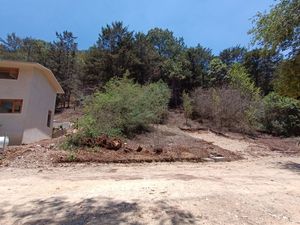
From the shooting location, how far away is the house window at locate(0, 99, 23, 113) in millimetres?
17984

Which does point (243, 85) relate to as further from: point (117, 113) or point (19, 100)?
point (19, 100)

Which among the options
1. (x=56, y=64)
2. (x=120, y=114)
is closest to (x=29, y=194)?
(x=120, y=114)

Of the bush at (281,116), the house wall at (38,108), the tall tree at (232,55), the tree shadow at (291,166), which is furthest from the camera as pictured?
the tall tree at (232,55)

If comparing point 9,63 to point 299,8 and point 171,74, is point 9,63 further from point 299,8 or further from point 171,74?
point 171,74

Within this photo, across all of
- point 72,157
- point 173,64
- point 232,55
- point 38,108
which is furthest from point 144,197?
point 232,55

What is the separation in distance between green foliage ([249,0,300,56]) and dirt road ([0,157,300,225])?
→ 5282mm

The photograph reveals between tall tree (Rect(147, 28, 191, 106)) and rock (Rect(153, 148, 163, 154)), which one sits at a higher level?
tall tree (Rect(147, 28, 191, 106))

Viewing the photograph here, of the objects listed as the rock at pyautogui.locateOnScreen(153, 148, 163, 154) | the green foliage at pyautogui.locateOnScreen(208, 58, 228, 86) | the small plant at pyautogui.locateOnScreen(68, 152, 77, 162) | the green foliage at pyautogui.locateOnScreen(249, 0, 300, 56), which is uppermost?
the green foliage at pyautogui.locateOnScreen(208, 58, 228, 86)

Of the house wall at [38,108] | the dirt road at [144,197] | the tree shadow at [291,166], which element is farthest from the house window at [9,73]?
the tree shadow at [291,166]

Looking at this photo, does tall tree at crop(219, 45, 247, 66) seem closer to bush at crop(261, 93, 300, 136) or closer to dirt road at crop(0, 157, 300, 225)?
bush at crop(261, 93, 300, 136)

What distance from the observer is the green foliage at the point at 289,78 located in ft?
43.3

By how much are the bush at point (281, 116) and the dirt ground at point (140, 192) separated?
15761 mm

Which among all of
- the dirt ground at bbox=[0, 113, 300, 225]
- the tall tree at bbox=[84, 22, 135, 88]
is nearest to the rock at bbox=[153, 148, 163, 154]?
the dirt ground at bbox=[0, 113, 300, 225]

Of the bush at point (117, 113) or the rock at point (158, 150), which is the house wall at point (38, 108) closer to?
the bush at point (117, 113)
